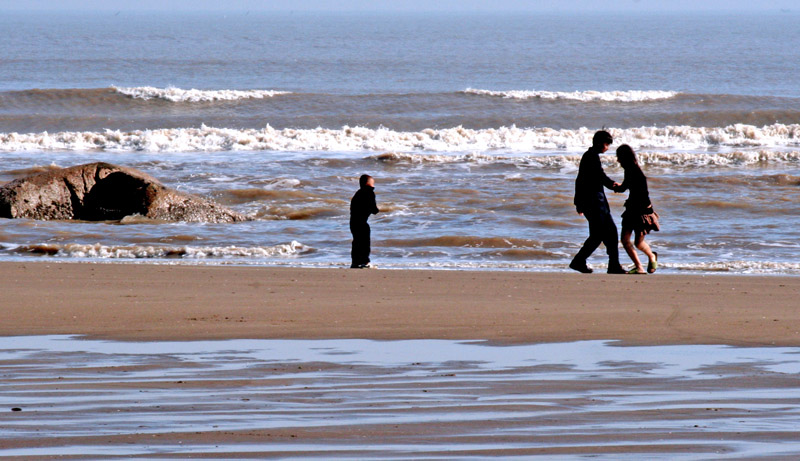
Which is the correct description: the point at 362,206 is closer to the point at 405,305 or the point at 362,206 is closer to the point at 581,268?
the point at 581,268

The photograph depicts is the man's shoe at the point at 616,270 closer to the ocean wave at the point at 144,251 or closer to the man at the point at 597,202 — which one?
the man at the point at 597,202

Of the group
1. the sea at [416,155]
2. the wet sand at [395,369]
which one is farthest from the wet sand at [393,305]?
the sea at [416,155]

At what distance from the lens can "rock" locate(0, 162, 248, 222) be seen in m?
12.9

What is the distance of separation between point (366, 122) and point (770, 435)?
2647 centimetres

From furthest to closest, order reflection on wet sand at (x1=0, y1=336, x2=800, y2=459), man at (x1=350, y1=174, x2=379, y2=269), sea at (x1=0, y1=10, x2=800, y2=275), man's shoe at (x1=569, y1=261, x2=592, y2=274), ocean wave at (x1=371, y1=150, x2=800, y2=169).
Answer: ocean wave at (x1=371, y1=150, x2=800, y2=169)
sea at (x1=0, y1=10, x2=800, y2=275)
man at (x1=350, y1=174, x2=379, y2=269)
man's shoe at (x1=569, y1=261, x2=592, y2=274)
reflection on wet sand at (x1=0, y1=336, x2=800, y2=459)

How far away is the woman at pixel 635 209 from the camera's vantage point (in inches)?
357

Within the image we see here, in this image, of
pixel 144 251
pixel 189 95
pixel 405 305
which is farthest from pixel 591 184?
pixel 189 95

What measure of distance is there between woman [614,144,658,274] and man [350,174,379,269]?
7.79 feet

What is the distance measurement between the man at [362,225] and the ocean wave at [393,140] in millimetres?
12846

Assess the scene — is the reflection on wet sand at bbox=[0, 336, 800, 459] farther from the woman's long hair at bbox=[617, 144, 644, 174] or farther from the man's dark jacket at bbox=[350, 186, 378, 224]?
the man's dark jacket at bbox=[350, 186, 378, 224]

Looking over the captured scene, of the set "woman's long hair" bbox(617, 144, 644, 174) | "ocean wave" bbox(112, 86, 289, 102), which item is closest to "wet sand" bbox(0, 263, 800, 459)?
"woman's long hair" bbox(617, 144, 644, 174)

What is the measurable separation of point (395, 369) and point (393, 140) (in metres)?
20.1

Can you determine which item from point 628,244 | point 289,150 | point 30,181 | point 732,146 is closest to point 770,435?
point 628,244

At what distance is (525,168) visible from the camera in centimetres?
1936
